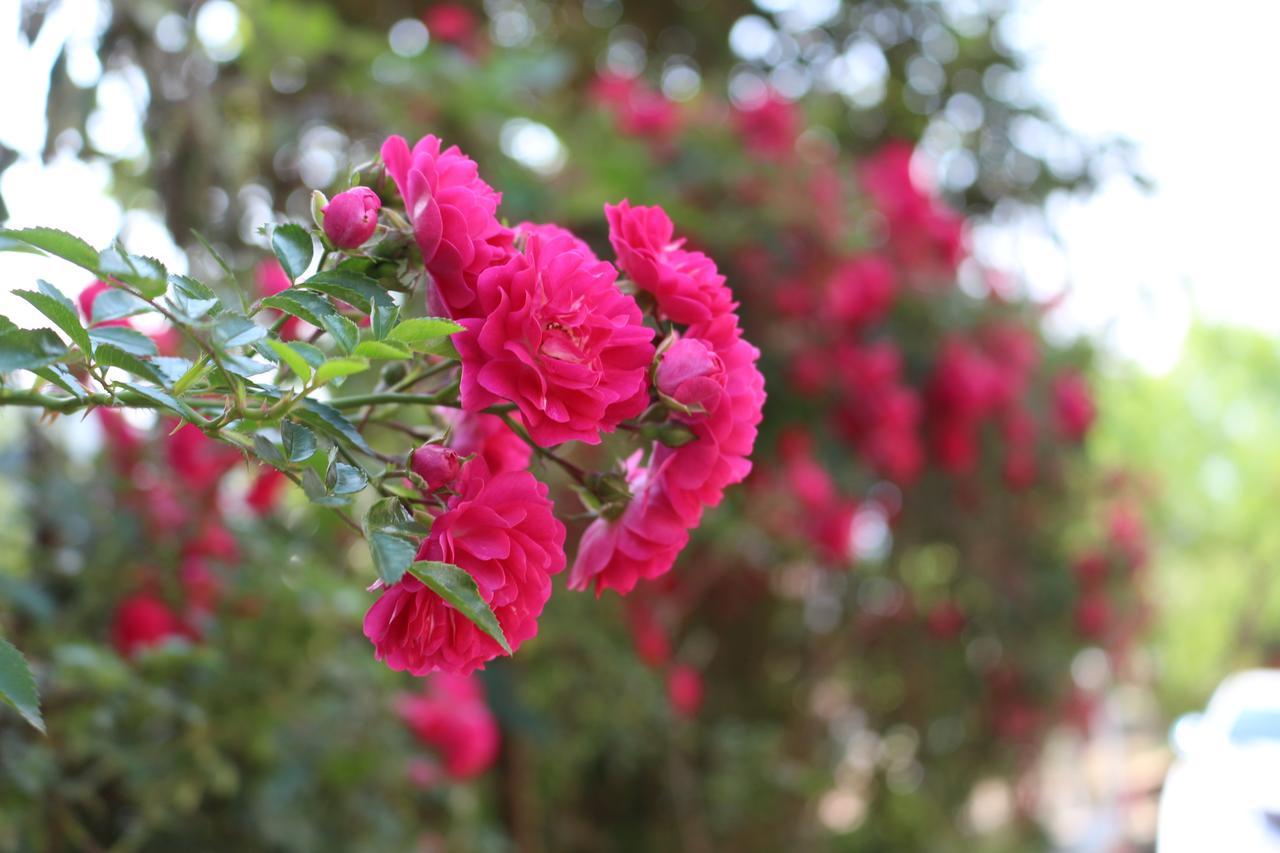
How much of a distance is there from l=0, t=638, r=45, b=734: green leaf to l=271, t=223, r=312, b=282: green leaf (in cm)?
21

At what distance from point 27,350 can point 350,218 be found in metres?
0.16

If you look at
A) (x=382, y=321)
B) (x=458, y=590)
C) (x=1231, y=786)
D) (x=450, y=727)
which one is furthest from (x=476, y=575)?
(x=1231, y=786)

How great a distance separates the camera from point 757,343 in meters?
2.86

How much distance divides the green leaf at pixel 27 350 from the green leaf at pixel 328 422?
109mm

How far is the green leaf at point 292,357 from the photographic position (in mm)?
556

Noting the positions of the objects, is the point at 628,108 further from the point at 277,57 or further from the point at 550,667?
the point at 550,667

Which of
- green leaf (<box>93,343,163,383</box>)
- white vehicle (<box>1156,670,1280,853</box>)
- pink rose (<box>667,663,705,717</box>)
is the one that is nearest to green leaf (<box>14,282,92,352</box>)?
green leaf (<box>93,343,163,383</box>)

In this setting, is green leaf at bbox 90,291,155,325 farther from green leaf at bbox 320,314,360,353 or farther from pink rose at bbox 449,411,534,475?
pink rose at bbox 449,411,534,475

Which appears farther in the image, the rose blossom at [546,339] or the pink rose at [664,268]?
the pink rose at [664,268]

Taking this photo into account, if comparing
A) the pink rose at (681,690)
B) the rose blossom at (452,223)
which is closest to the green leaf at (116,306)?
the rose blossom at (452,223)

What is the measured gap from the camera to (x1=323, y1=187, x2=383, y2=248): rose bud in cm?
62

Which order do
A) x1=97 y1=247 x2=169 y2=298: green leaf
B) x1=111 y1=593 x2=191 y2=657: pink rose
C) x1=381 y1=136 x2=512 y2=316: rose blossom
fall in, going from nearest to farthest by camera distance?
x1=97 y1=247 x2=169 y2=298: green leaf, x1=381 y1=136 x2=512 y2=316: rose blossom, x1=111 y1=593 x2=191 y2=657: pink rose

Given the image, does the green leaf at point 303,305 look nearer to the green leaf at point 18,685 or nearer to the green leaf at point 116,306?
the green leaf at point 116,306

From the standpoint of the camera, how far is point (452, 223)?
2.05 ft
